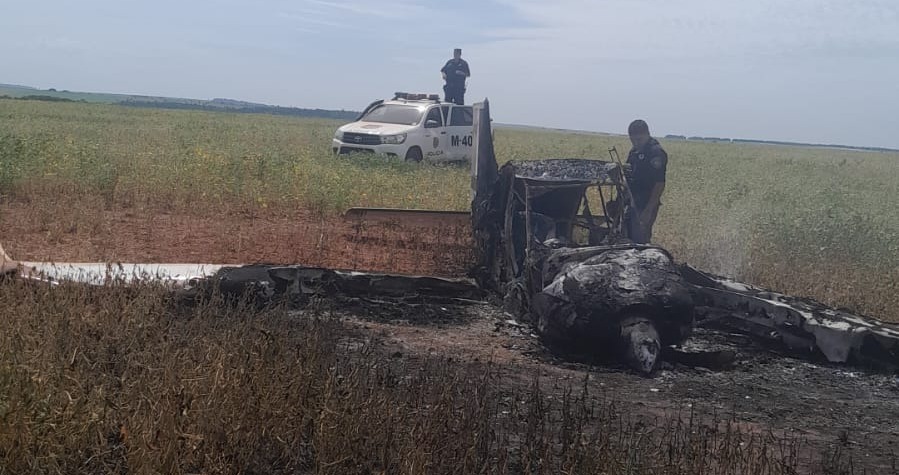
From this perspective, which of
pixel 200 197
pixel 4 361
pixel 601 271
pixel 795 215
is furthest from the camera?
pixel 795 215

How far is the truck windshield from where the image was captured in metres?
19.4

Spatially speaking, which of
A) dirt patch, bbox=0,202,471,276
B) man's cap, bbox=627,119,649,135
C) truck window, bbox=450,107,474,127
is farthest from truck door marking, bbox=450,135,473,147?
man's cap, bbox=627,119,649,135

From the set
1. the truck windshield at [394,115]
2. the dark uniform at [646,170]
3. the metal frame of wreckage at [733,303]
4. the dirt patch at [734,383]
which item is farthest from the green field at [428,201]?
the dirt patch at [734,383]

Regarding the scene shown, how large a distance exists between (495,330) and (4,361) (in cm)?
386

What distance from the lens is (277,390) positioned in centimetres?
401

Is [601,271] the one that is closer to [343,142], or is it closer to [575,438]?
[575,438]

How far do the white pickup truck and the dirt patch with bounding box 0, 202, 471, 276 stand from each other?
23.1ft

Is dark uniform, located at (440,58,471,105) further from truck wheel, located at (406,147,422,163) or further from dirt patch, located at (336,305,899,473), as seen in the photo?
dirt patch, located at (336,305,899,473)

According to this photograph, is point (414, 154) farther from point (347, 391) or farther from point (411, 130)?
point (347, 391)

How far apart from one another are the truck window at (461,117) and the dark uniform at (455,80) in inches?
7.9

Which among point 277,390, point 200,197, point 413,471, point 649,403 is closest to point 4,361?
point 277,390

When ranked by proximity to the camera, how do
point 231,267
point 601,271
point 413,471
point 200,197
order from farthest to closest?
point 200,197
point 231,267
point 601,271
point 413,471

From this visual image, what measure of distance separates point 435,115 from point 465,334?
43.2 feet

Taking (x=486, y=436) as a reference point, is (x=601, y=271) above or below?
above
